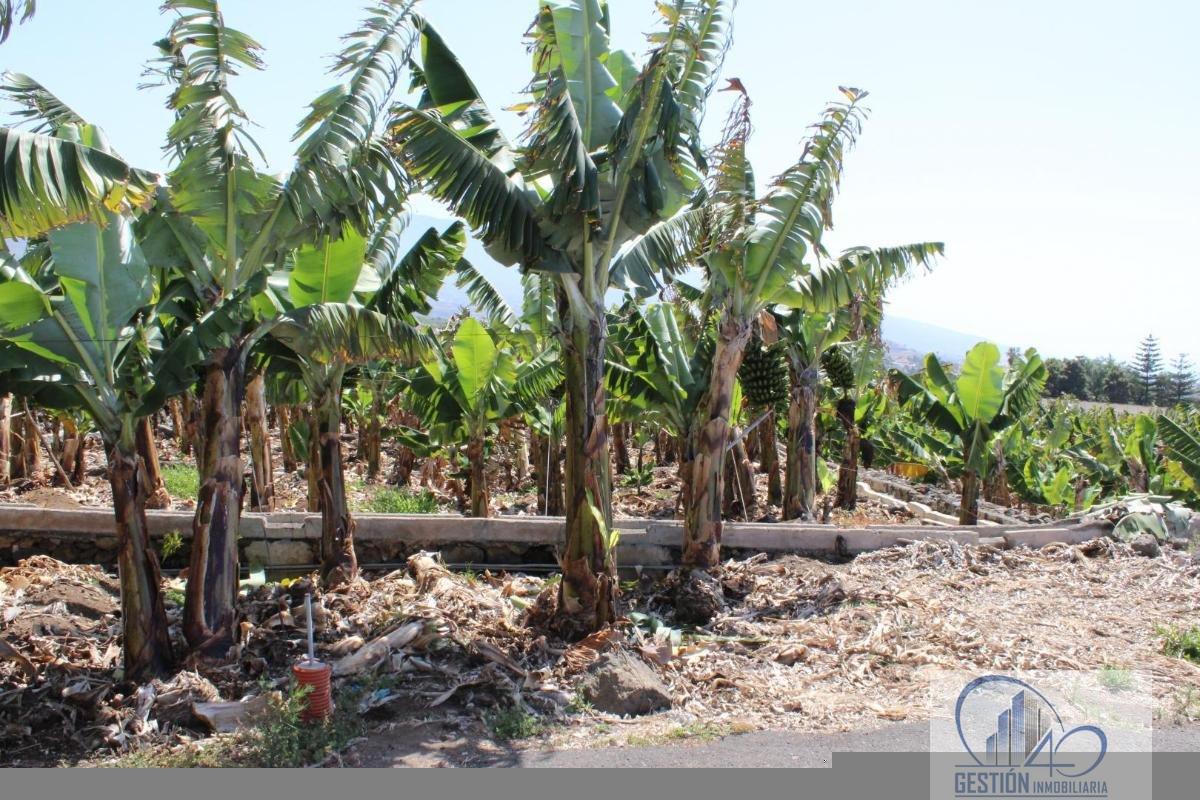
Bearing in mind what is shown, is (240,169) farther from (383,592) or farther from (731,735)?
(731,735)

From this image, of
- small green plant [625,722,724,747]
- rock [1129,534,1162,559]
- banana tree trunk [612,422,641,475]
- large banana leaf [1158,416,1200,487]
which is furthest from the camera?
banana tree trunk [612,422,641,475]

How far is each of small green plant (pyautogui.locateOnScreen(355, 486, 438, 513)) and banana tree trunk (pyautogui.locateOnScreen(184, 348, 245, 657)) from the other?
8068 millimetres

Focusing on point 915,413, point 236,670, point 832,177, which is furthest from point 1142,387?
point 236,670

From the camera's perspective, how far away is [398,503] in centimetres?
1627

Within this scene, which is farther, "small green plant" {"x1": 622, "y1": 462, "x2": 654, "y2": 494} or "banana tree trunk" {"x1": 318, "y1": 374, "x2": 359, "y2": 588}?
"small green plant" {"x1": 622, "y1": 462, "x2": 654, "y2": 494}

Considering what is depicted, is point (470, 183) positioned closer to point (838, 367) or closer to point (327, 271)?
point (327, 271)

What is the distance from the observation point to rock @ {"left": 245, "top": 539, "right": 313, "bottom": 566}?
419 inches

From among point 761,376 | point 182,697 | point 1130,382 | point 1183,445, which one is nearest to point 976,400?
point 761,376

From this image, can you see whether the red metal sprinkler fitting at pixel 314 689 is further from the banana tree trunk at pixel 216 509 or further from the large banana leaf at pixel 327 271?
the large banana leaf at pixel 327 271

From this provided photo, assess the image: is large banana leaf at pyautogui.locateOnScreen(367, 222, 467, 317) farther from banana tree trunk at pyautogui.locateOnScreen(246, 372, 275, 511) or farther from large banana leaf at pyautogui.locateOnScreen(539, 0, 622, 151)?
banana tree trunk at pyautogui.locateOnScreen(246, 372, 275, 511)

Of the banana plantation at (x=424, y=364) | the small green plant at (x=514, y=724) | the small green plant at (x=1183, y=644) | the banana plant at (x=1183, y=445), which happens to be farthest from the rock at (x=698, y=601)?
the banana plant at (x=1183, y=445)

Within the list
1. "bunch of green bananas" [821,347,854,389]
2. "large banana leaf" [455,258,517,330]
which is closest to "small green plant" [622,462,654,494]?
"bunch of green bananas" [821,347,854,389]

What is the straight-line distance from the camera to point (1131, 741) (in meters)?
5.92

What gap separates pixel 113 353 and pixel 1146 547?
11.4 metres
